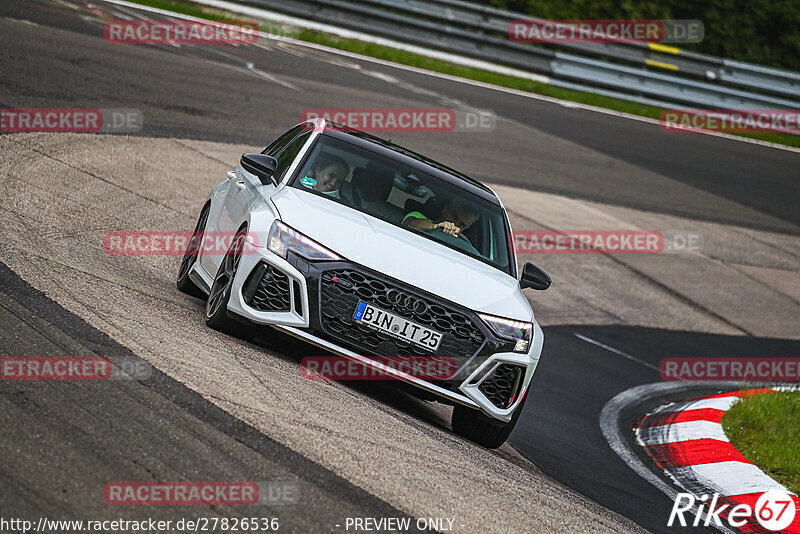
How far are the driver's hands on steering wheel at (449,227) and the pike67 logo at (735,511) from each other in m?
2.40

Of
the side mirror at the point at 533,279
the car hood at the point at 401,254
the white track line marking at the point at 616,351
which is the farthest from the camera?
the white track line marking at the point at 616,351

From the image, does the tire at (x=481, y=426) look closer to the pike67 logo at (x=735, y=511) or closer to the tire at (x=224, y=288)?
the pike67 logo at (x=735, y=511)

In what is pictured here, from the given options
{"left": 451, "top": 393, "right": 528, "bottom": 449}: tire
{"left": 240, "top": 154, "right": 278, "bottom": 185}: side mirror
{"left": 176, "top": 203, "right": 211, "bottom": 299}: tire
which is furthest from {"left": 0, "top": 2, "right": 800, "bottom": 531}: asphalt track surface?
{"left": 176, "top": 203, "right": 211, "bottom": 299}: tire

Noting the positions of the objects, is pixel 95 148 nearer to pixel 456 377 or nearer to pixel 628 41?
pixel 456 377

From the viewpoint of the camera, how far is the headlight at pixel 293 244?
20.7 feet

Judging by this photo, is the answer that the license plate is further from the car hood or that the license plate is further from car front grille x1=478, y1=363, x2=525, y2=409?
car front grille x1=478, y1=363, x2=525, y2=409

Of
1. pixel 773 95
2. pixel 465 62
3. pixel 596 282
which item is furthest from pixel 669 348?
pixel 773 95

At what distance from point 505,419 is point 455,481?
1.37 metres

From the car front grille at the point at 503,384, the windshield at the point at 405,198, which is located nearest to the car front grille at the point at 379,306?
the car front grille at the point at 503,384

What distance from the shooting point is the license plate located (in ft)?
20.4

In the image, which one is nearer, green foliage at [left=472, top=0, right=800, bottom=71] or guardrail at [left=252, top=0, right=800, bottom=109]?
guardrail at [left=252, top=0, right=800, bottom=109]

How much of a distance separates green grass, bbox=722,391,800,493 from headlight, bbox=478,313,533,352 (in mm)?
2319

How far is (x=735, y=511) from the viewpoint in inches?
A: 270

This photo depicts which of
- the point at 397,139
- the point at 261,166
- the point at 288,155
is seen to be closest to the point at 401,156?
the point at 288,155
